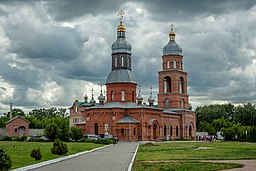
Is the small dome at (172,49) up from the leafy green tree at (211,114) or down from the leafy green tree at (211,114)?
up

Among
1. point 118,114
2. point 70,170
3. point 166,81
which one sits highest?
point 166,81

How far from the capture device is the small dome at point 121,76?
225 ft

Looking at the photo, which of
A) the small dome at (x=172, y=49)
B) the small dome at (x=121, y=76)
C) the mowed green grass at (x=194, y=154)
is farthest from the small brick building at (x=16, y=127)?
the mowed green grass at (x=194, y=154)

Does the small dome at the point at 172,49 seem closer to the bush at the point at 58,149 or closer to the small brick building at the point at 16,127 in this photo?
the small brick building at the point at 16,127

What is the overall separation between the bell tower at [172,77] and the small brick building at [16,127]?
80.4 ft

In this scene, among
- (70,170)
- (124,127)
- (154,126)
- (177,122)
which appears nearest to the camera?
(70,170)

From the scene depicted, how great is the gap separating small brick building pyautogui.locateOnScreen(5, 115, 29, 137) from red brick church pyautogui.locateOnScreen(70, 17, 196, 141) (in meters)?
10.3

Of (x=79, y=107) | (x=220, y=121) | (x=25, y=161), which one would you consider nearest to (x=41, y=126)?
(x=79, y=107)

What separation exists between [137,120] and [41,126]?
36733 mm

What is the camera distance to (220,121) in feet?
320

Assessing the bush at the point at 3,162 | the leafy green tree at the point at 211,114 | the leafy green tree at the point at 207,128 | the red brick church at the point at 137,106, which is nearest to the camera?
the bush at the point at 3,162

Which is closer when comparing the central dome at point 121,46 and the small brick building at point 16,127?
the central dome at point 121,46

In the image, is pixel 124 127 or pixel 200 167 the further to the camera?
pixel 124 127

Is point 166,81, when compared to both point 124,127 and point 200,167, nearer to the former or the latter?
point 124,127
